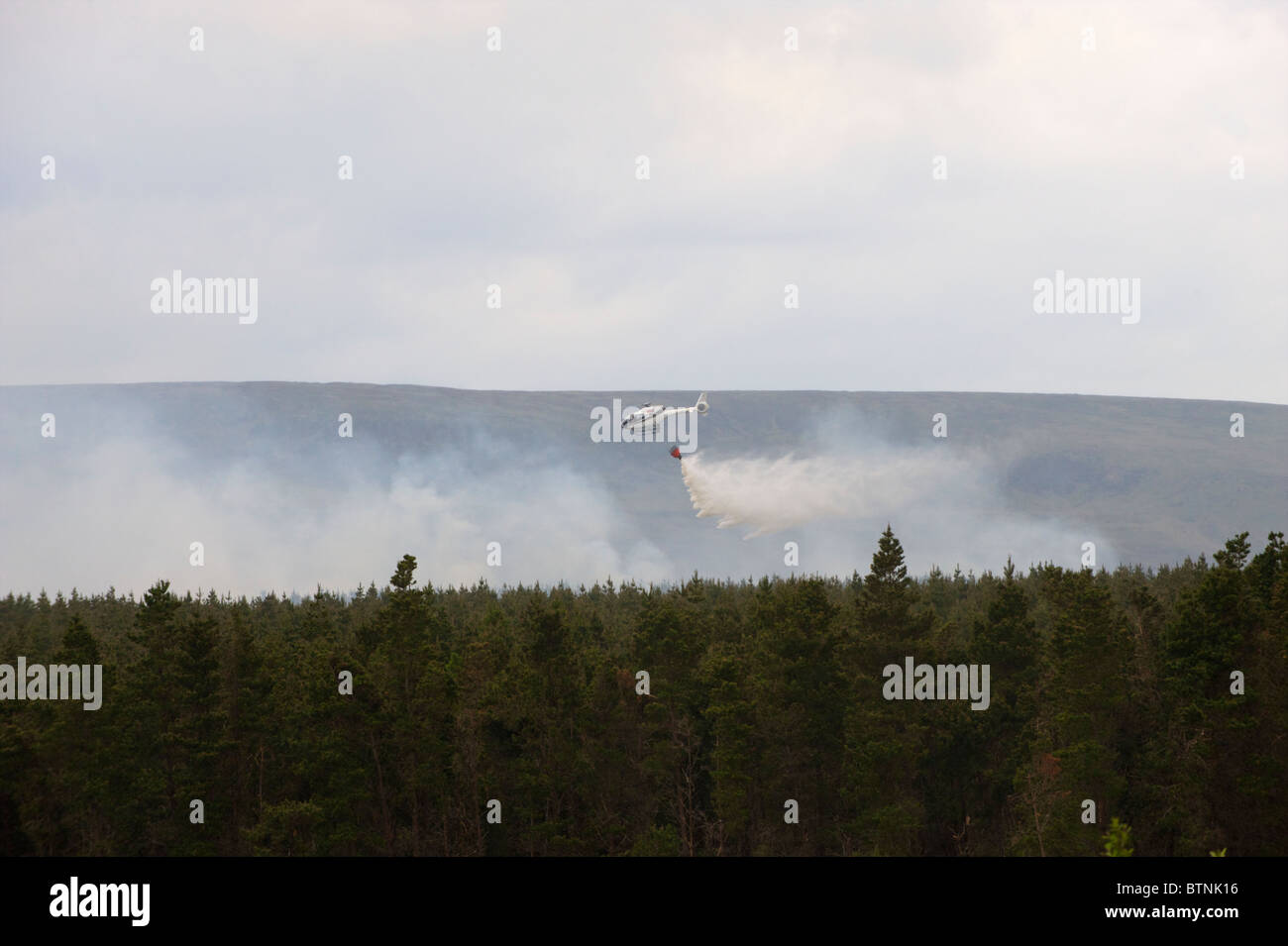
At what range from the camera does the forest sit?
7681cm

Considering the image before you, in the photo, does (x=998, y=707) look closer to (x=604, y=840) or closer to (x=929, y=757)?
(x=929, y=757)

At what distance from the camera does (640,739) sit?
86.0m

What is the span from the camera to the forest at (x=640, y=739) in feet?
252

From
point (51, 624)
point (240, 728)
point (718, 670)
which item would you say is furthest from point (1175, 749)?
point (51, 624)

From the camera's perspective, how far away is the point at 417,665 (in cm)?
8344
